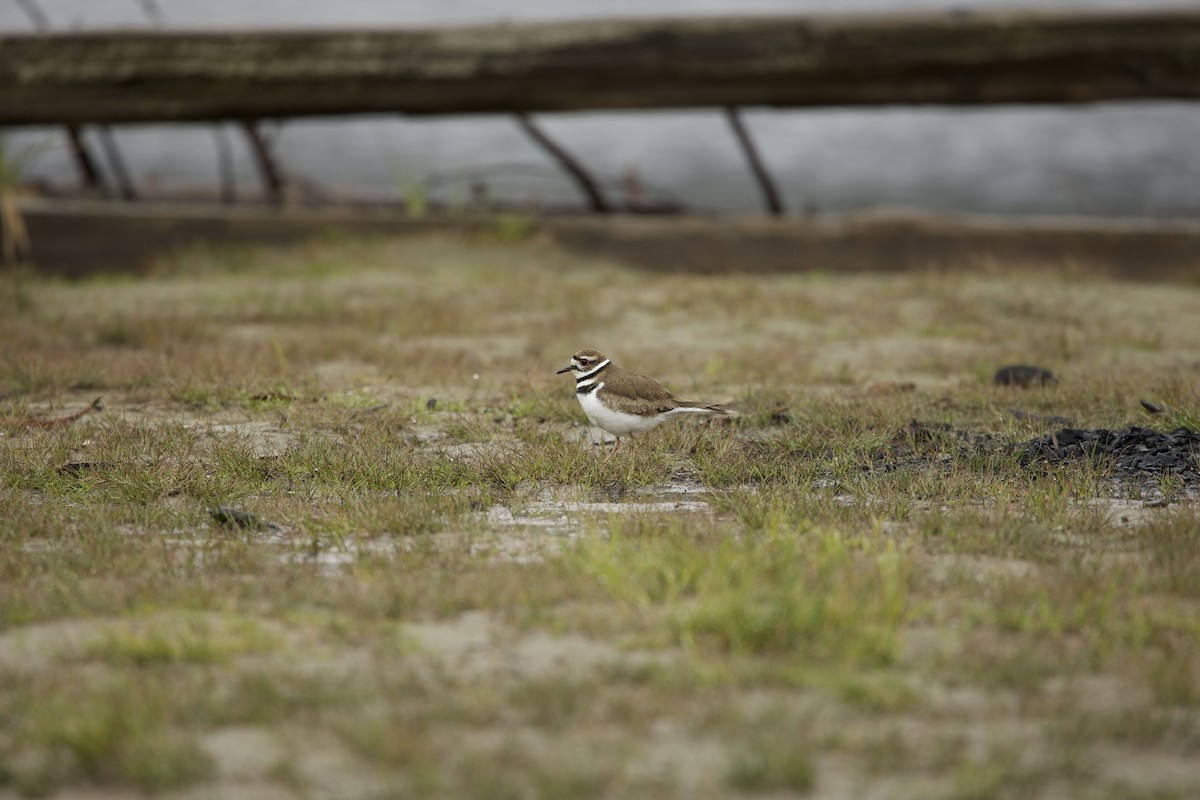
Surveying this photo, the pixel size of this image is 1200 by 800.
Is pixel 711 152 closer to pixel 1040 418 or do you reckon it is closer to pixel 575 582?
pixel 1040 418

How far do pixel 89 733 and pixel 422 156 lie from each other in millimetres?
17043

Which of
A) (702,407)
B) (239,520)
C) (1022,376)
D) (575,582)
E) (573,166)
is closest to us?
(575,582)

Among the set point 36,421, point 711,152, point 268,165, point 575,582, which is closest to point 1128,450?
point 575,582

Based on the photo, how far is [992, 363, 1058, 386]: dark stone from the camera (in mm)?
7516

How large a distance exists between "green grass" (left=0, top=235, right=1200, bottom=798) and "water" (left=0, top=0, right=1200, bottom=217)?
6.59 meters

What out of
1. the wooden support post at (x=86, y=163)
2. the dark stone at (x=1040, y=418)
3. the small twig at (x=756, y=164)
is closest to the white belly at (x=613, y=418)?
the dark stone at (x=1040, y=418)

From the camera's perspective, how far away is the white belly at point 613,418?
5.93 meters

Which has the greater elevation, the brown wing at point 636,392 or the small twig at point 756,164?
the small twig at point 756,164

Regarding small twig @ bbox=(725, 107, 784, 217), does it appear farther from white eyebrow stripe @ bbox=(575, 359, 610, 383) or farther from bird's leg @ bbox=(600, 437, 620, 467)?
bird's leg @ bbox=(600, 437, 620, 467)

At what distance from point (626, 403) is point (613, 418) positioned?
0.09m

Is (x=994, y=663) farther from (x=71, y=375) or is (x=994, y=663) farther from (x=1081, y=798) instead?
(x=71, y=375)

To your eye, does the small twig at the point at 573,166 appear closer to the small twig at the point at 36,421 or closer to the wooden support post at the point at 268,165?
the wooden support post at the point at 268,165

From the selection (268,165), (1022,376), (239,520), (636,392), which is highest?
(268,165)

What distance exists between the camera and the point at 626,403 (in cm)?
594
